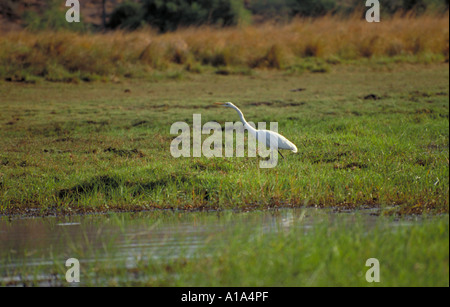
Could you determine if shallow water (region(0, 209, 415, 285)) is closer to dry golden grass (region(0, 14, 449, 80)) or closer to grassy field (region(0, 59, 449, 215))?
grassy field (region(0, 59, 449, 215))

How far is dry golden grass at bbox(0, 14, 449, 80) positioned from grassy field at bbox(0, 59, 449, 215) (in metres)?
0.96

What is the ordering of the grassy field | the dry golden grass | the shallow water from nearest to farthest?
the shallow water → the grassy field → the dry golden grass

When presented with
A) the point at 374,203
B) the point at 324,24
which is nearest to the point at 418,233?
the point at 374,203

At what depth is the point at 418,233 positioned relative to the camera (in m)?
4.79

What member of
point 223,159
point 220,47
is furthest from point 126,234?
point 220,47

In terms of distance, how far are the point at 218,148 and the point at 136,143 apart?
126 cm

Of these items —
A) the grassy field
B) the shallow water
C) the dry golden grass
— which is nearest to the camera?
the shallow water

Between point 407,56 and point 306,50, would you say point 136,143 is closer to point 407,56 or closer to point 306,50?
point 306,50

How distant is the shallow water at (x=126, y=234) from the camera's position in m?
5.18

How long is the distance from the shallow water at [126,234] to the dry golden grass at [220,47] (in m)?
9.53

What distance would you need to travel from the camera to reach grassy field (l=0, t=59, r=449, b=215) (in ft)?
23.3

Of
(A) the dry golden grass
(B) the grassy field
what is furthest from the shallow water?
(A) the dry golden grass

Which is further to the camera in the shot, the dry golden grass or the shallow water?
the dry golden grass

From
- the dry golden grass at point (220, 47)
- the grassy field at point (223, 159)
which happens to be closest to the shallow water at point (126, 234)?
the grassy field at point (223, 159)
